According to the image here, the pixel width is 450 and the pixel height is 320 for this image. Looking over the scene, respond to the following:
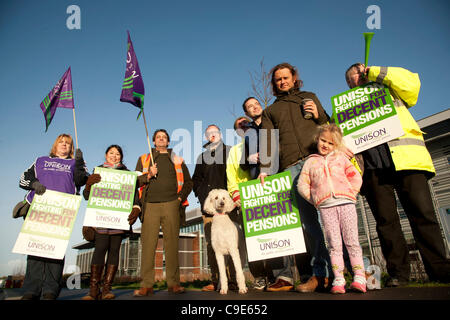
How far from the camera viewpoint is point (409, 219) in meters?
3.43

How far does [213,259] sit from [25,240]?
2.83m

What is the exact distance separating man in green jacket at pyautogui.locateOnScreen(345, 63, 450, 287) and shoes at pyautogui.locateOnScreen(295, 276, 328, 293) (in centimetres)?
86

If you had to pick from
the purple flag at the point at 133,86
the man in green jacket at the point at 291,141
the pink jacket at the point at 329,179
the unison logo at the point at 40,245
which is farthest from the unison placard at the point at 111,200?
the pink jacket at the point at 329,179

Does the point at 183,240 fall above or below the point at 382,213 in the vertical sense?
above

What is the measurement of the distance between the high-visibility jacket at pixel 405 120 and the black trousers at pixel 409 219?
0.15 m

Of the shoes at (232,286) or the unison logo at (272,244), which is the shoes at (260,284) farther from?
the unison logo at (272,244)

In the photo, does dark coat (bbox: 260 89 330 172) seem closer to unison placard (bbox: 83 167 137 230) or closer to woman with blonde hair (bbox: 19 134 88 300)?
unison placard (bbox: 83 167 137 230)

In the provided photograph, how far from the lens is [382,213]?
143 inches

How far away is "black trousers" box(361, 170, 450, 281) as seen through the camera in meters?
3.20

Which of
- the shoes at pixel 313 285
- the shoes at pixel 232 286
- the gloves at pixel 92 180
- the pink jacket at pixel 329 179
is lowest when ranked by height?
the shoes at pixel 232 286

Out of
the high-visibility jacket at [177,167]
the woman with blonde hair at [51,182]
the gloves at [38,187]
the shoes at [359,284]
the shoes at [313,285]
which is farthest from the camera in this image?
the high-visibility jacket at [177,167]

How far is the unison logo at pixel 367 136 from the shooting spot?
12.1ft
